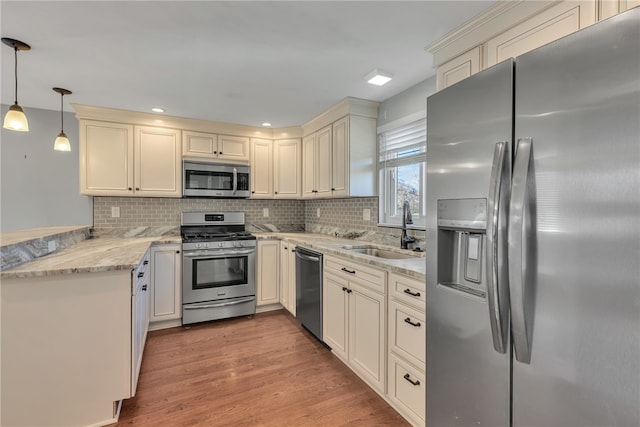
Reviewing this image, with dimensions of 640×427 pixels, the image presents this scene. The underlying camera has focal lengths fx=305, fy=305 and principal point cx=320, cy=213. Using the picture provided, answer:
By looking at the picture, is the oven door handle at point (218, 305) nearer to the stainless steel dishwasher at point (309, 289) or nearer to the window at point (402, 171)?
the stainless steel dishwasher at point (309, 289)

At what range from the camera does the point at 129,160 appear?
3.32 m

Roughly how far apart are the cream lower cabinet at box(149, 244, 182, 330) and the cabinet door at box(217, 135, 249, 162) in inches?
48.8

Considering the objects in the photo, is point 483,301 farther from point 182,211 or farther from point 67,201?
point 67,201

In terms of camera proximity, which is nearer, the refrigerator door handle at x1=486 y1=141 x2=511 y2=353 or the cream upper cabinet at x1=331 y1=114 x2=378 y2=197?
the refrigerator door handle at x1=486 y1=141 x2=511 y2=353

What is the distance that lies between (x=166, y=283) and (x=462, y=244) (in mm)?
2970

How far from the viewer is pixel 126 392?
1835 millimetres

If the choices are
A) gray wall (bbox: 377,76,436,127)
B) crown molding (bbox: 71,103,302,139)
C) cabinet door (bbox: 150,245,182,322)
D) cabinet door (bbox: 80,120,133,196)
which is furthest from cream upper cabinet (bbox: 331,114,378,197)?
cabinet door (bbox: 80,120,133,196)

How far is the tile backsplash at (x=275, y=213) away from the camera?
10.5 feet

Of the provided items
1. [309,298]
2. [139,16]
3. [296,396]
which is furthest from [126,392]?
[139,16]

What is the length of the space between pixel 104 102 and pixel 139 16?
1750 millimetres

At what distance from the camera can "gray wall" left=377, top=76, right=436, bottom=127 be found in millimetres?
2461

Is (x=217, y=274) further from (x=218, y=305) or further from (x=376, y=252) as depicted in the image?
(x=376, y=252)

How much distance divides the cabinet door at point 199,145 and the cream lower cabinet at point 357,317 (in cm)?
206

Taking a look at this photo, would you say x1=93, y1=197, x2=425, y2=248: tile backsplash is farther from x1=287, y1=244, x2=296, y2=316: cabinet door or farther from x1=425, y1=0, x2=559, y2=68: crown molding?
x1=425, y1=0, x2=559, y2=68: crown molding
